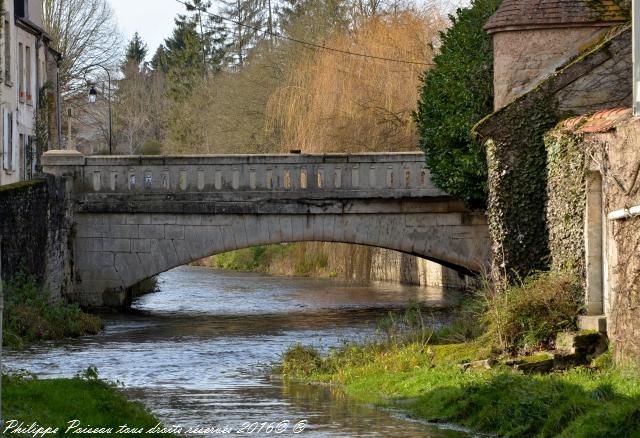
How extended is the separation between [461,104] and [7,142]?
47.0ft

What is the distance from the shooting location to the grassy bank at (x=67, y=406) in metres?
11.5

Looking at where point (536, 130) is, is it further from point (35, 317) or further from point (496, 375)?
point (35, 317)

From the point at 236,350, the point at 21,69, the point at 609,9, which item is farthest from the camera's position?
the point at 21,69

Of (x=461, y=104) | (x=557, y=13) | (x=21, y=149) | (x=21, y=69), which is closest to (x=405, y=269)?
(x=21, y=149)

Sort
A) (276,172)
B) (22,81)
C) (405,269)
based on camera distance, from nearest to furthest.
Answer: (276,172) < (22,81) < (405,269)

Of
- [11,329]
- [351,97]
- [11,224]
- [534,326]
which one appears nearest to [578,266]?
[534,326]

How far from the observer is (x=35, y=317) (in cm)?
2430

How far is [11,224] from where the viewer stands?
82.4 feet

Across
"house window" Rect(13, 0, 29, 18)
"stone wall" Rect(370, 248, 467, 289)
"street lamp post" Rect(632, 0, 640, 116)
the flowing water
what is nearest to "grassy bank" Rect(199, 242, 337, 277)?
"stone wall" Rect(370, 248, 467, 289)

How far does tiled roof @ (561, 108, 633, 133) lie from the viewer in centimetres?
1527

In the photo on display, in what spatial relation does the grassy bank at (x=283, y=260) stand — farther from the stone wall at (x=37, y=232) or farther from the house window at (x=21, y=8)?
the stone wall at (x=37, y=232)

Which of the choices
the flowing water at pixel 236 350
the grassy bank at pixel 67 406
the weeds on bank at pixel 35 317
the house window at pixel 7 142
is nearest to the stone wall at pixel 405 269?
the flowing water at pixel 236 350

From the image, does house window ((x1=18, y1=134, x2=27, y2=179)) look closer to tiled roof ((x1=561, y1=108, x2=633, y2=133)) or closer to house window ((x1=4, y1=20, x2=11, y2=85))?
house window ((x1=4, y1=20, x2=11, y2=85))

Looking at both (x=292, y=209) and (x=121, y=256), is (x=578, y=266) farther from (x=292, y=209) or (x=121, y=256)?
(x=121, y=256)
